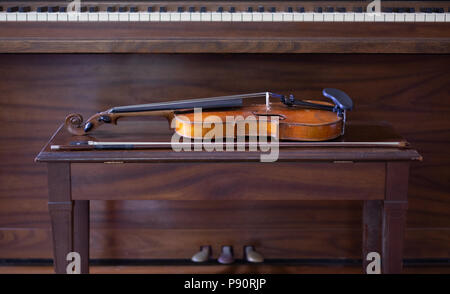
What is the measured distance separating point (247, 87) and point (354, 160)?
65cm

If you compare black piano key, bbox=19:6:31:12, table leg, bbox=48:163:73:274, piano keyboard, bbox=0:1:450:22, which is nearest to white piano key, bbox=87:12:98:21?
piano keyboard, bbox=0:1:450:22

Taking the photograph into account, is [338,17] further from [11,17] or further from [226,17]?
[11,17]

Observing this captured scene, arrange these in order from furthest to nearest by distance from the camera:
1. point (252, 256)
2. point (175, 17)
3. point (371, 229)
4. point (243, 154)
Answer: point (252, 256)
point (371, 229)
point (175, 17)
point (243, 154)

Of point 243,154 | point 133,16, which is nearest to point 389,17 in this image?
point 243,154

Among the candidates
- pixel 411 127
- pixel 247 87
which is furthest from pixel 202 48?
pixel 411 127

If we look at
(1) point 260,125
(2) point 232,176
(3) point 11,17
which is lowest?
(2) point 232,176

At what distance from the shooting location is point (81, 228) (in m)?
1.97

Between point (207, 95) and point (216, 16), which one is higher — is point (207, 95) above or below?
below

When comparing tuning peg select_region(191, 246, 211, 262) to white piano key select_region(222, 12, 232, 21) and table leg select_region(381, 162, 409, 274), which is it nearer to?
table leg select_region(381, 162, 409, 274)

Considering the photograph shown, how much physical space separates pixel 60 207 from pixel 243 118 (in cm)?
58

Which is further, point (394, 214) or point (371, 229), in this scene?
point (371, 229)

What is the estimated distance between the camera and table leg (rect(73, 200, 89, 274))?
1.94 metres

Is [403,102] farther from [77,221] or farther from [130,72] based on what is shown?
[77,221]

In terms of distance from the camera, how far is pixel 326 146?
5.49ft
